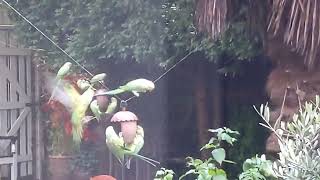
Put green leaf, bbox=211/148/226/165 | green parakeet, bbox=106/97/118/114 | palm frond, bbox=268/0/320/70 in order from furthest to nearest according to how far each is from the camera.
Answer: green parakeet, bbox=106/97/118/114
green leaf, bbox=211/148/226/165
palm frond, bbox=268/0/320/70

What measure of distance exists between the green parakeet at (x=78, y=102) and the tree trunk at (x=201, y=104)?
0.71 m

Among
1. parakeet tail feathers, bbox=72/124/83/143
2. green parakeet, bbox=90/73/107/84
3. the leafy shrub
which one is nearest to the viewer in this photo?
the leafy shrub

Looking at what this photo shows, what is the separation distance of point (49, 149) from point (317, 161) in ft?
8.97

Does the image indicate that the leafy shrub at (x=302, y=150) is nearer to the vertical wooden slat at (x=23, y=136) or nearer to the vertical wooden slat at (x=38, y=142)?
the vertical wooden slat at (x=38, y=142)

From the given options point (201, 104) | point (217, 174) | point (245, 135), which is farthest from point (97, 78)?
point (217, 174)

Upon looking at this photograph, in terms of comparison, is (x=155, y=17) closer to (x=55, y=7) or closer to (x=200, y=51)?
(x=200, y=51)

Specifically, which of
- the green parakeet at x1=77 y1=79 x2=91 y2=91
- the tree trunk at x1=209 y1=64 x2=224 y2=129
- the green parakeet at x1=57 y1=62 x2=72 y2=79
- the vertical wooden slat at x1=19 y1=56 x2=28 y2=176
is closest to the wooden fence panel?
the vertical wooden slat at x1=19 y1=56 x2=28 y2=176

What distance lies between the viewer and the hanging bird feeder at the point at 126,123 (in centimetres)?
410

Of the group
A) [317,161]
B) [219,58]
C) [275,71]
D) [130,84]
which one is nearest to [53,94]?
[130,84]

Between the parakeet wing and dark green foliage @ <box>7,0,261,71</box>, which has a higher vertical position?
dark green foliage @ <box>7,0,261,71</box>

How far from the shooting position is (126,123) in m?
4.12

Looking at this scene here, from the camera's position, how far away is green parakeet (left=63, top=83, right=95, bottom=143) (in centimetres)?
431

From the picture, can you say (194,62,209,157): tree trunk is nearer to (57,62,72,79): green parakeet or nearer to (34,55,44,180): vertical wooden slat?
(57,62,72,79): green parakeet

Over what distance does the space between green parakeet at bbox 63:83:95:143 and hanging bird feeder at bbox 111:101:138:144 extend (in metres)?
0.22
